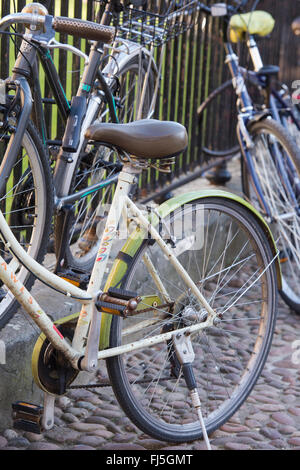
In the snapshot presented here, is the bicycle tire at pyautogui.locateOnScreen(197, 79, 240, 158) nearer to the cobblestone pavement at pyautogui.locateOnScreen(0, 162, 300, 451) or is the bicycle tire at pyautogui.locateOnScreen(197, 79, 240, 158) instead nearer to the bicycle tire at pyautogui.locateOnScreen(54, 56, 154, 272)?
the bicycle tire at pyautogui.locateOnScreen(54, 56, 154, 272)

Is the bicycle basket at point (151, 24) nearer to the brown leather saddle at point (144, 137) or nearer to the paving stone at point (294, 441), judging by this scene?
the brown leather saddle at point (144, 137)

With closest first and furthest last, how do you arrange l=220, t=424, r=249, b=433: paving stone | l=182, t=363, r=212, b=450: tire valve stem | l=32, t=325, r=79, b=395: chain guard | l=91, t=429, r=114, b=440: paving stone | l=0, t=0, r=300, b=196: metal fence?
l=32, t=325, r=79, b=395: chain guard < l=182, t=363, r=212, b=450: tire valve stem < l=91, t=429, r=114, b=440: paving stone < l=220, t=424, r=249, b=433: paving stone < l=0, t=0, r=300, b=196: metal fence

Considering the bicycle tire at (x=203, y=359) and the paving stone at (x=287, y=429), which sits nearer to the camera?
the bicycle tire at (x=203, y=359)

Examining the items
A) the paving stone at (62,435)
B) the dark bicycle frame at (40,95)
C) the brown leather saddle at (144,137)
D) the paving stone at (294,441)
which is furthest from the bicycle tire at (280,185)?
the paving stone at (62,435)

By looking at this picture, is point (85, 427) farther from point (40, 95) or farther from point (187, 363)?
point (40, 95)

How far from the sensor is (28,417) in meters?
2.71

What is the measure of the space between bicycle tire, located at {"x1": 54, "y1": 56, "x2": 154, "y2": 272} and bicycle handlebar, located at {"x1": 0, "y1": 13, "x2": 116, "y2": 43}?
691 millimetres

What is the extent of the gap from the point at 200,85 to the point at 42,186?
3021 millimetres

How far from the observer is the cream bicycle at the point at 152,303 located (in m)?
2.61

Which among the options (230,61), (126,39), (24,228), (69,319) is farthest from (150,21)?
(69,319)

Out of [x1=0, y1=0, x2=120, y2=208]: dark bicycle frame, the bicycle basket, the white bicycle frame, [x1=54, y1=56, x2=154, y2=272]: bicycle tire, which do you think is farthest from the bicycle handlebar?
the bicycle basket

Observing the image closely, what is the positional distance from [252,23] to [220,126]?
5.31ft

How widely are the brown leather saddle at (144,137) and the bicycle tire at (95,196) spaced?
68cm

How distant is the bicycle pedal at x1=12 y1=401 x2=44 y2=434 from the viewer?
269 cm
